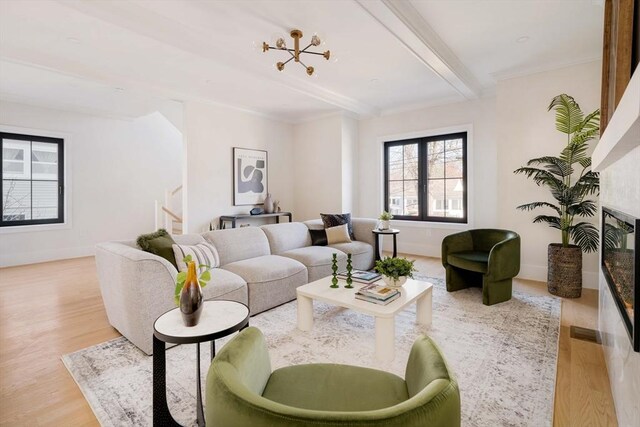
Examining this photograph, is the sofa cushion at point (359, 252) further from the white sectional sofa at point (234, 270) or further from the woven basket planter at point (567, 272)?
the woven basket planter at point (567, 272)

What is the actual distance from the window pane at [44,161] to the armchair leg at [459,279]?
22.2 feet

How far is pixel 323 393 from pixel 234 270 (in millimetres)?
2126

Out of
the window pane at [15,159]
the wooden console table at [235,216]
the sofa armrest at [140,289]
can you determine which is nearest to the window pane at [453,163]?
the wooden console table at [235,216]

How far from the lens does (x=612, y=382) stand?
6.08ft

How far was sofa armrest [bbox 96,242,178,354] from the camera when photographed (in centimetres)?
226

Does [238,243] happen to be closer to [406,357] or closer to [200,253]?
[200,253]

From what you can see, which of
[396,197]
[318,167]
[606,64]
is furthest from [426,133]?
[606,64]

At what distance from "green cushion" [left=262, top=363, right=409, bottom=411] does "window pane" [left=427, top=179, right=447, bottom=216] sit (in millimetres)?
4777

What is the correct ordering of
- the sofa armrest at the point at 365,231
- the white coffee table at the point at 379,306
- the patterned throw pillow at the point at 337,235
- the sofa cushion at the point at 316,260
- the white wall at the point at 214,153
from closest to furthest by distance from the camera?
the white coffee table at the point at 379,306
the sofa cushion at the point at 316,260
the patterned throw pillow at the point at 337,235
the sofa armrest at the point at 365,231
the white wall at the point at 214,153

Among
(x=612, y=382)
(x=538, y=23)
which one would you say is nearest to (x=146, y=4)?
(x=538, y=23)

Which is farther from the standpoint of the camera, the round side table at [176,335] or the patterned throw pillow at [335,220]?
the patterned throw pillow at [335,220]

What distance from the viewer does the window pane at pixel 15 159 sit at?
526cm

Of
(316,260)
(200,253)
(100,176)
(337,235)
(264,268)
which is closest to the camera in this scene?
(200,253)

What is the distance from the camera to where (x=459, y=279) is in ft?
12.2
